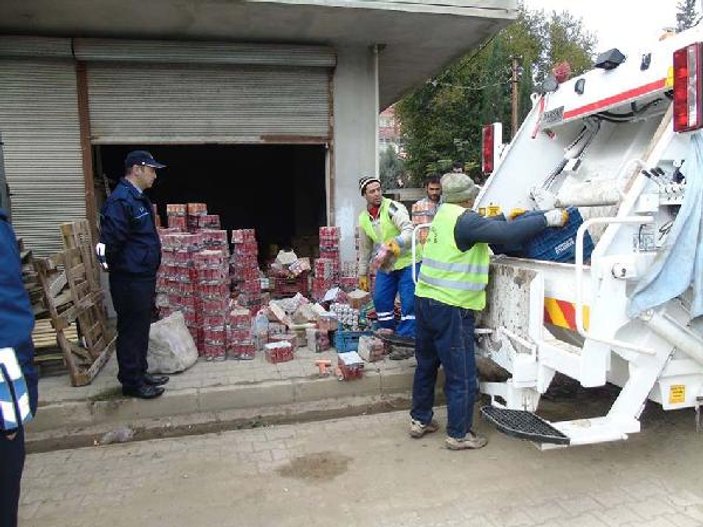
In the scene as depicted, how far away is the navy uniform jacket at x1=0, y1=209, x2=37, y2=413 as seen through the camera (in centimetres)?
194

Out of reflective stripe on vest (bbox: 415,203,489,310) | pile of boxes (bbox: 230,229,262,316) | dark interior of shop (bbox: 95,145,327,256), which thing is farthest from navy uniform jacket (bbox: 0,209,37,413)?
dark interior of shop (bbox: 95,145,327,256)

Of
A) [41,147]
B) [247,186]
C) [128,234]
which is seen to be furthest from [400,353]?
[247,186]

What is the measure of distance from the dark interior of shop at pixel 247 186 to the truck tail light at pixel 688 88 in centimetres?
1092

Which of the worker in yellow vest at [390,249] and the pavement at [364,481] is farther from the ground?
the worker in yellow vest at [390,249]

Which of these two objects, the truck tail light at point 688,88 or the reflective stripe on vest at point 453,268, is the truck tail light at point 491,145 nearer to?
the reflective stripe on vest at point 453,268

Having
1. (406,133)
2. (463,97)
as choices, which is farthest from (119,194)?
(406,133)

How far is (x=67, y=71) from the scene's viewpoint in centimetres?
634

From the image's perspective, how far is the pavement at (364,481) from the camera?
302 cm

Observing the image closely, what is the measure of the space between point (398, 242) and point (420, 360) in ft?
4.43

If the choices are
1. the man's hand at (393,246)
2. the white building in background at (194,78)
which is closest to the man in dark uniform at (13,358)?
the man's hand at (393,246)

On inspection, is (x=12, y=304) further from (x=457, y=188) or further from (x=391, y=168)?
(x=391, y=168)

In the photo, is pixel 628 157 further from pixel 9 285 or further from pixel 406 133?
pixel 406 133

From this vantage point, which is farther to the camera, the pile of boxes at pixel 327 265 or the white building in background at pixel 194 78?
the pile of boxes at pixel 327 265

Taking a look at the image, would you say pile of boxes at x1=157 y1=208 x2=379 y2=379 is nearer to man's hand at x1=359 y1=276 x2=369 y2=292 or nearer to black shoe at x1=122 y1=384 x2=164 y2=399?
man's hand at x1=359 y1=276 x2=369 y2=292
